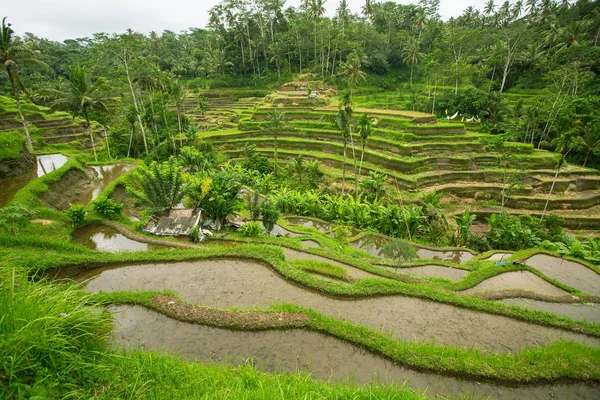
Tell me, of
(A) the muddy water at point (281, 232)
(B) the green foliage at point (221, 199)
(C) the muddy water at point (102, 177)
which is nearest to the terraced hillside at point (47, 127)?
(C) the muddy water at point (102, 177)

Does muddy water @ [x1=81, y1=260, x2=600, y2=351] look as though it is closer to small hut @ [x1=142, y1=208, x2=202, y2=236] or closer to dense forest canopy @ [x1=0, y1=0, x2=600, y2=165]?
small hut @ [x1=142, y1=208, x2=202, y2=236]

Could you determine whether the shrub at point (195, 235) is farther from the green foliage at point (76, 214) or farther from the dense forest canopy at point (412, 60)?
the dense forest canopy at point (412, 60)

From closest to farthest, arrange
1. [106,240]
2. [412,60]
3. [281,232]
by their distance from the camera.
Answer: [106,240] < [281,232] < [412,60]

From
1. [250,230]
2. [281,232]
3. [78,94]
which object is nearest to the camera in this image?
[250,230]

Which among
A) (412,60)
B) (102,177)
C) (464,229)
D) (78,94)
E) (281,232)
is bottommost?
(464,229)

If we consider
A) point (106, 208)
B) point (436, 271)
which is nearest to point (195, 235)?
point (106, 208)

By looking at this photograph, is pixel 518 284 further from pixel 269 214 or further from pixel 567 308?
pixel 269 214
